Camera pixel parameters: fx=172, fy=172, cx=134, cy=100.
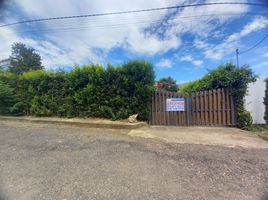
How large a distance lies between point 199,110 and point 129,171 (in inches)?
206

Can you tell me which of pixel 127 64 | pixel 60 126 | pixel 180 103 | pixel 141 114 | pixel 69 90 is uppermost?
pixel 127 64

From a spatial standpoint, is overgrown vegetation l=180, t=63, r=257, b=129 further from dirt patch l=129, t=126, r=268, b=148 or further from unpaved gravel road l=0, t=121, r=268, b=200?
unpaved gravel road l=0, t=121, r=268, b=200

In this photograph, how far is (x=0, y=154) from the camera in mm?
3883

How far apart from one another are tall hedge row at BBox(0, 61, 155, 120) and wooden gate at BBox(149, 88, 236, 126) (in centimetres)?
51

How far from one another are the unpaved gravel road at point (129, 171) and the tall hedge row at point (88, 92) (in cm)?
308

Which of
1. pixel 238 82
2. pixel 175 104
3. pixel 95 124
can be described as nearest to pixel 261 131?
pixel 238 82

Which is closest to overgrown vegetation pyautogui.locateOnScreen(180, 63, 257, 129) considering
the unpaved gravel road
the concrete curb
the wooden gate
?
the wooden gate

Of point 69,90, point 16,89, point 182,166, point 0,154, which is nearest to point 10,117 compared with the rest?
point 16,89

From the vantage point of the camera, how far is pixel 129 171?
3.07 m

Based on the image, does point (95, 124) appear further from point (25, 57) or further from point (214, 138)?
point (25, 57)

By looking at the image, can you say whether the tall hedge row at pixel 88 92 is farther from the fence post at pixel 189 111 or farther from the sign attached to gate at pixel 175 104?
the fence post at pixel 189 111

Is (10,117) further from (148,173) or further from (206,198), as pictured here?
(206,198)

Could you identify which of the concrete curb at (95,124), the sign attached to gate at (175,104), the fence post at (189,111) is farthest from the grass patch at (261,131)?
the concrete curb at (95,124)

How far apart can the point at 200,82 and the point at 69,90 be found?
6316 mm
